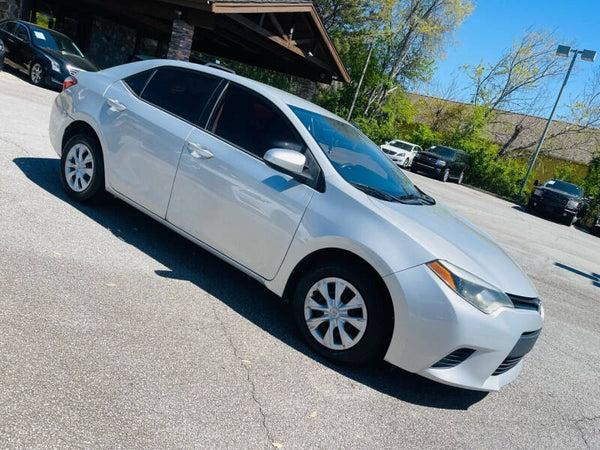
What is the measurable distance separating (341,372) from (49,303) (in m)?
2.01

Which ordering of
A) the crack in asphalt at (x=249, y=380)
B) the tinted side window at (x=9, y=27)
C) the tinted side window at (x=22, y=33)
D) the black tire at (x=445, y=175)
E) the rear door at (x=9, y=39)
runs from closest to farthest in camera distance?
1. the crack in asphalt at (x=249, y=380)
2. the tinted side window at (x=22, y=33)
3. the rear door at (x=9, y=39)
4. the tinted side window at (x=9, y=27)
5. the black tire at (x=445, y=175)

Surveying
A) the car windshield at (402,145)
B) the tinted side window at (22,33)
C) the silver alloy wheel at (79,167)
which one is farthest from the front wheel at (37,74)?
the car windshield at (402,145)

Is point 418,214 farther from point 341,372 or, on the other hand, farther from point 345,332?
point 341,372

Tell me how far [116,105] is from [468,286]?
3589mm

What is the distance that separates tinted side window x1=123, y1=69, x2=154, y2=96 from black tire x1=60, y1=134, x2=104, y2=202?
0.64 m

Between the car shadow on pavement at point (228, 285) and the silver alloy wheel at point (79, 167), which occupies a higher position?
the silver alloy wheel at point (79, 167)

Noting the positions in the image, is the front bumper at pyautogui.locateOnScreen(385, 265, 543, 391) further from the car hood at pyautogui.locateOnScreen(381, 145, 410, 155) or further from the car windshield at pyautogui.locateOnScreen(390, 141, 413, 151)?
the car windshield at pyautogui.locateOnScreen(390, 141, 413, 151)

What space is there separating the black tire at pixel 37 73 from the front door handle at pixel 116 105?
10447mm

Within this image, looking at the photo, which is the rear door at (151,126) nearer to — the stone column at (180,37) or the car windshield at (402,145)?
the stone column at (180,37)

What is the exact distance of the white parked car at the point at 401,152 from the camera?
2634cm

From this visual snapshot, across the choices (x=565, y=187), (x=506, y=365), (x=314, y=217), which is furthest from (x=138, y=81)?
(x=565, y=187)

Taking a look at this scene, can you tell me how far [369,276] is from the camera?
3.43 metres

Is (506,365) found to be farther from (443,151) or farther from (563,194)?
(443,151)

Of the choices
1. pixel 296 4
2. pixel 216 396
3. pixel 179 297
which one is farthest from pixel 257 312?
pixel 296 4
